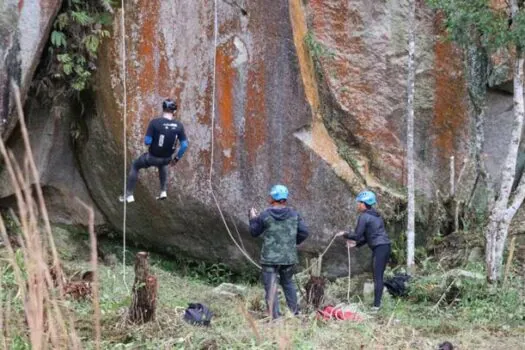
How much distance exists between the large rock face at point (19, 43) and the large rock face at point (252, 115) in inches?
40.7

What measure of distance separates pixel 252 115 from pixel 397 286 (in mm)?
3238

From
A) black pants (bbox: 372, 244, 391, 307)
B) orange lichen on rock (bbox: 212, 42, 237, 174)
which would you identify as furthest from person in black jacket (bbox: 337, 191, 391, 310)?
orange lichen on rock (bbox: 212, 42, 237, 174)

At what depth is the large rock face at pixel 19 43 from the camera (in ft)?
28.4

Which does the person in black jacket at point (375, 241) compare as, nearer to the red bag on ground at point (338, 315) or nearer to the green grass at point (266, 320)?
the green grass at point (266, 320)

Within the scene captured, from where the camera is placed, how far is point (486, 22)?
7.81 m

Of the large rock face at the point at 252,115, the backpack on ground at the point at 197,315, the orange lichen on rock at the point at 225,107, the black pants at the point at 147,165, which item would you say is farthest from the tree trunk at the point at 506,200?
the black pants at the point at 147,165

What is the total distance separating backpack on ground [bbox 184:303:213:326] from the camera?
634 cm

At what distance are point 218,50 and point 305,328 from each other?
4839mm

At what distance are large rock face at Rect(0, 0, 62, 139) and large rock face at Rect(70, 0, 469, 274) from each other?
1.03 m

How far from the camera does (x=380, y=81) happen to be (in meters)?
10.7

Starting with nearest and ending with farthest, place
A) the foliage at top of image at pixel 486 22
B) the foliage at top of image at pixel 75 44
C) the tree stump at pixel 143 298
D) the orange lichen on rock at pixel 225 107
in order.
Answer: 1. the tree stump at pixel 143 298
2. the foliage at top of image at pixel 486 22
3. the foliage at top of image at pixel 75 44
4. the orange lichen on rock at pixel 225 107

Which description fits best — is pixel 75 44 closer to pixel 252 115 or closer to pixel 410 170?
pixel 252 115

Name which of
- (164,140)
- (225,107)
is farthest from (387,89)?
(164,140)

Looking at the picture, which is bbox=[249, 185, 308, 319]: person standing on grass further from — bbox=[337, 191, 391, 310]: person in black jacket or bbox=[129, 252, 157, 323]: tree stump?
bbox=[129, 252, 157, 323]: tree stump
